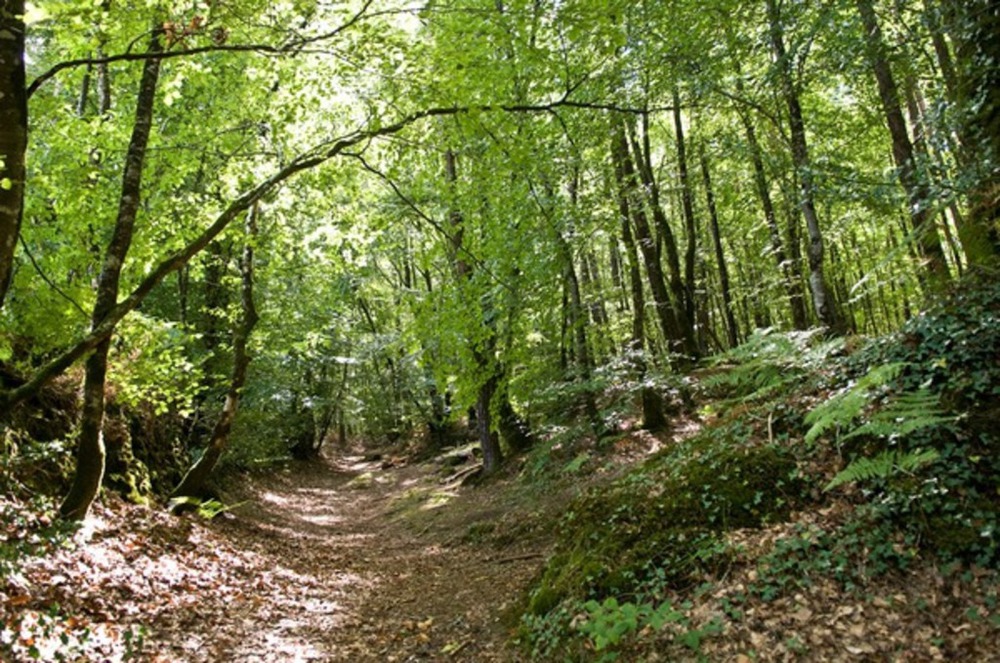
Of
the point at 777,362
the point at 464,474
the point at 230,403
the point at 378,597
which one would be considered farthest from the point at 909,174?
the point at 464,474

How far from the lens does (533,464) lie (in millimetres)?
13305

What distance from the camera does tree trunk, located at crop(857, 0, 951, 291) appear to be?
610cm

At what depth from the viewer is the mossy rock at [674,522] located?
16.4 feet

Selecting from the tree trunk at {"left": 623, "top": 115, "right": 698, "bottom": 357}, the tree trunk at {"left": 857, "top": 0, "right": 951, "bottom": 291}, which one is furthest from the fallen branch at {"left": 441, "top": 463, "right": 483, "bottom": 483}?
the tree trunk at {"left": 857, "top": 0, "right": 951, "bottom": 291}

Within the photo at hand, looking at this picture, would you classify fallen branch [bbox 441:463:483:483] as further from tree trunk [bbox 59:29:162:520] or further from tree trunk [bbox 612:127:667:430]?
tree trunk [bbox 59:29:162:520]

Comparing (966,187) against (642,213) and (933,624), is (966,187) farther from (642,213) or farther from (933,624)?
(642,213)

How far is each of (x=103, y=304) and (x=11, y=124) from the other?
3.48 meters

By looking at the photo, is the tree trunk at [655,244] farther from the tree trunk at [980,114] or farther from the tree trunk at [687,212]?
the tree trunk at [980,114]

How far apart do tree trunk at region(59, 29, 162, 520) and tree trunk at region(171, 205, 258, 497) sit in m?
3.12

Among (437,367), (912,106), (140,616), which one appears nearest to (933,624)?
(437,367)

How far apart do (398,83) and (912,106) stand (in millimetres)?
14023

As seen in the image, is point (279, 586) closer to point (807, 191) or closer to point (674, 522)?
point (674, 522)

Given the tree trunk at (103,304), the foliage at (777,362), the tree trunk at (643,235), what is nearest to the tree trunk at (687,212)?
the tree trunk at (643,235)

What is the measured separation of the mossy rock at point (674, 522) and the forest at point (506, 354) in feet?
0.10
